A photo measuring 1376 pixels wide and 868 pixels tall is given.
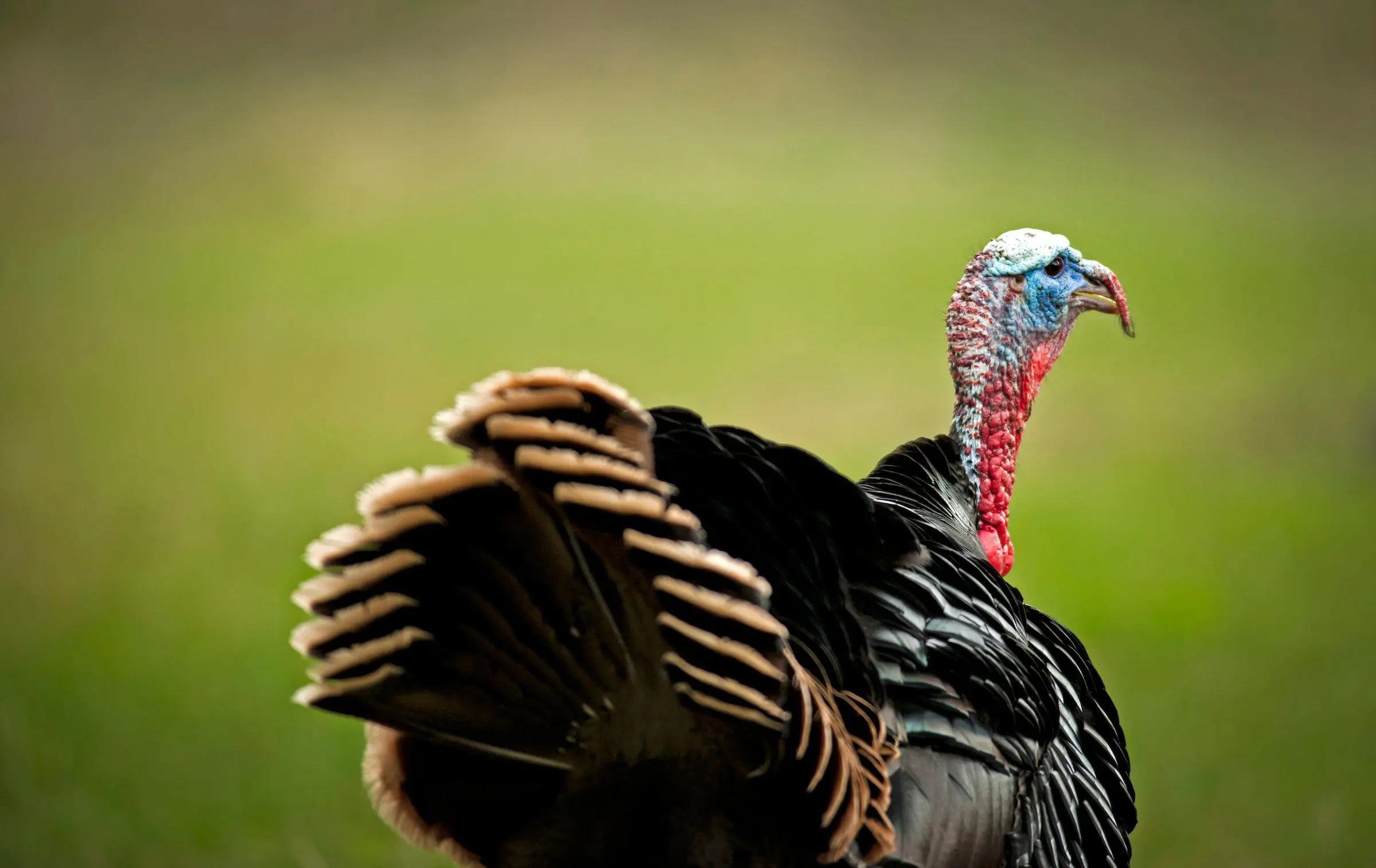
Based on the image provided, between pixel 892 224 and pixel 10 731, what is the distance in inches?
273

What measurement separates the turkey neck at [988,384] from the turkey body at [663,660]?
631mm

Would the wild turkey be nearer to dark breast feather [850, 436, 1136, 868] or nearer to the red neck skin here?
dark breast feather [850, 436, 1136, 868]

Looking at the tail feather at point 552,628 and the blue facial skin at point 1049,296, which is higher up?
the blue facial skin at point 1049,296

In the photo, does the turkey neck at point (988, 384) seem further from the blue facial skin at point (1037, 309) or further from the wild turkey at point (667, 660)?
the wild turkey at point (667, 660)

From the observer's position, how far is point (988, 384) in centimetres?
301

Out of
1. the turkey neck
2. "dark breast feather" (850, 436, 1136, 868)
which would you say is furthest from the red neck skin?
"dark breast feather" (850, 436, 1136, 868)

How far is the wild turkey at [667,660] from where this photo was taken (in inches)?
67.0

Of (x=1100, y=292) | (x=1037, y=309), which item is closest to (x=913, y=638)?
(x=1037, y=309)

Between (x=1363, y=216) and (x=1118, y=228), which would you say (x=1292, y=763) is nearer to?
(x=1118, y=228)

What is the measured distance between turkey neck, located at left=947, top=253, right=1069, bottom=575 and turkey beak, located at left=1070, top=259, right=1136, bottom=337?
0.55 feet

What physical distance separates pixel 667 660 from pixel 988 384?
145cm

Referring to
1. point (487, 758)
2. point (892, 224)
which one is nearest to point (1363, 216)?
point (892, 224)

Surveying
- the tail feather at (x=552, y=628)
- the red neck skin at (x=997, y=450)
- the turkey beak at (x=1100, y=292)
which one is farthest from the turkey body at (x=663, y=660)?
the turkey beak at (x=1100, y=292)

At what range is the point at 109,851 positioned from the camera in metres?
5.31
